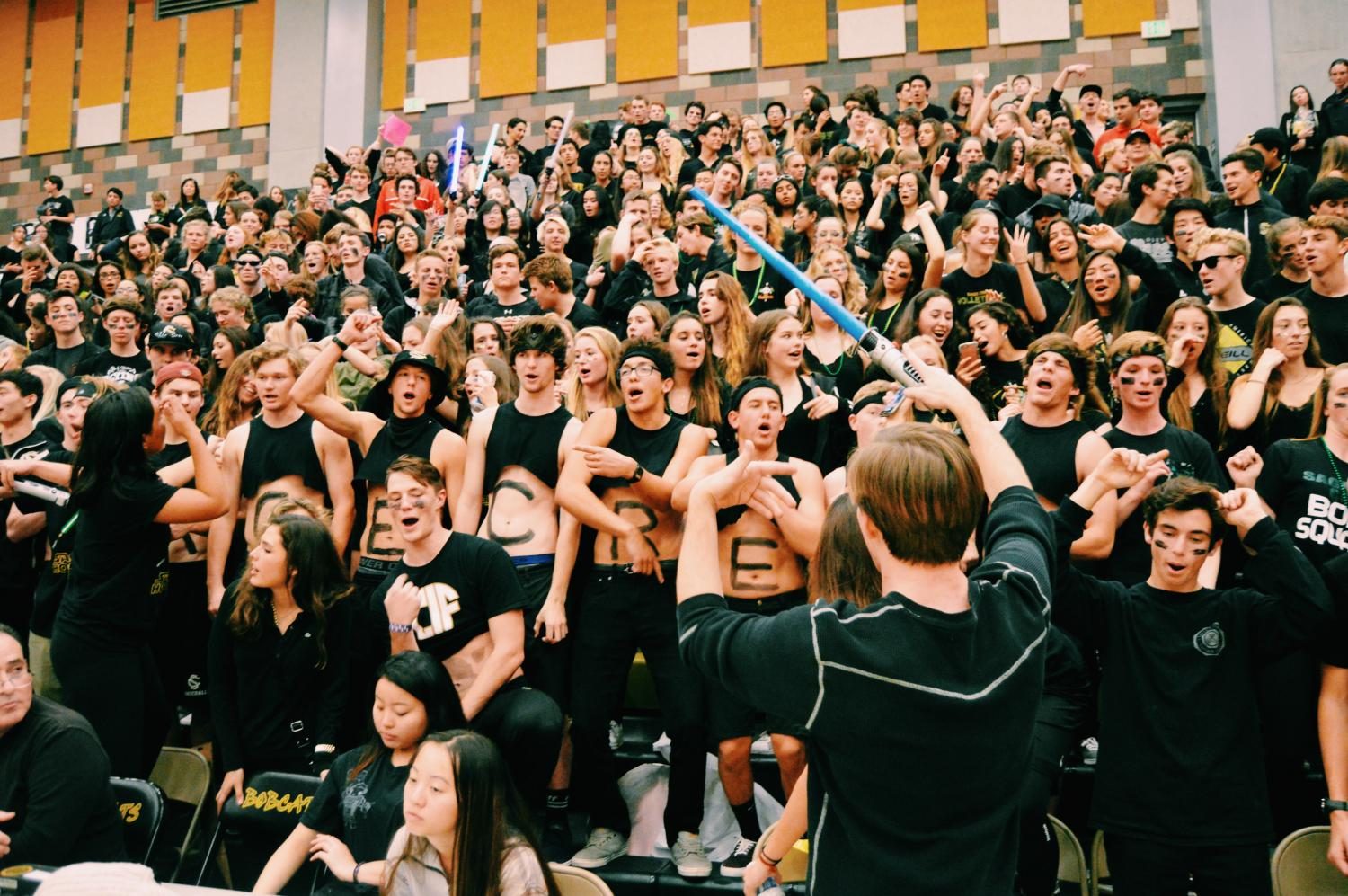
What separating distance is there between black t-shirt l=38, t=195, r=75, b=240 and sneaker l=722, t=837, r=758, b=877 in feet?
42.9

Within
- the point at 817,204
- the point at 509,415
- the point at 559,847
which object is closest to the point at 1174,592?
the point at 559,847

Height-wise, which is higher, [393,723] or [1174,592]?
[1174,592]

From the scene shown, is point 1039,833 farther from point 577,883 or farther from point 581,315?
point 581,315

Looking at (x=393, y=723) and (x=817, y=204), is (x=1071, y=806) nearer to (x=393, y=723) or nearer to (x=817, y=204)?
(x=393, y=723)

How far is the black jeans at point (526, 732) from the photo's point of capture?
3.61 m

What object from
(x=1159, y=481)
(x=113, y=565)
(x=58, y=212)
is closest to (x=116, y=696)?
(x=113, y=565)

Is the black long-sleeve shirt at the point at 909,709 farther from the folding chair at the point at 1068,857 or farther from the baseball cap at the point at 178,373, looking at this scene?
the baseball cap at the point at 178,373

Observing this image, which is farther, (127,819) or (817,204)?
(817,204)

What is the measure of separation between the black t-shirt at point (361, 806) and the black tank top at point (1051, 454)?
7.96 ft

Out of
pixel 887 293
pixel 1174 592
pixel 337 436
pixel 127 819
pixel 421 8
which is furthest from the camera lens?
pixel 421 8

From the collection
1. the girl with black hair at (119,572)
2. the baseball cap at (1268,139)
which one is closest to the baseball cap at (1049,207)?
the baseball cap at (1268,139)

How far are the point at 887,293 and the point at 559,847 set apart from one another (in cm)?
386

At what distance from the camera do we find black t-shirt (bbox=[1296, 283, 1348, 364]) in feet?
15.5

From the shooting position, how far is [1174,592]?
126 inches
